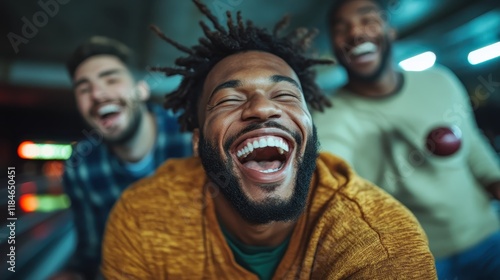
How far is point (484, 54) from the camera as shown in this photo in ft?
4.37

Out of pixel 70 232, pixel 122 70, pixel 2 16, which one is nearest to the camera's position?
pixel 122 70

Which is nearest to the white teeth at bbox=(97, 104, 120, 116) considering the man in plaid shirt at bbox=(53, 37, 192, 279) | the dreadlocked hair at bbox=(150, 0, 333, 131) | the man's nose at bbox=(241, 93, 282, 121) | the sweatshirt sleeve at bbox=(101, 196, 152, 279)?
the man in plaid shirt at bbox=(53, 37, 192, 279)

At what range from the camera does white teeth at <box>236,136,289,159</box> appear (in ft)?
2.41

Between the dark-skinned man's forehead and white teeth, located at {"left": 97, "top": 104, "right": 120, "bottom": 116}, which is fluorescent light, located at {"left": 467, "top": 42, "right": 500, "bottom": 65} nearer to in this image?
the dark-skinned man's forehead

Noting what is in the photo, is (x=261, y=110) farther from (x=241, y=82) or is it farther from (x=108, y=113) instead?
(x=108, y=113)

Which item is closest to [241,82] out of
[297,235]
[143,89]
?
[297,235]

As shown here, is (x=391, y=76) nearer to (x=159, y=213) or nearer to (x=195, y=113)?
(x=195, y=113)

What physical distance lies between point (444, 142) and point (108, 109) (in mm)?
1152

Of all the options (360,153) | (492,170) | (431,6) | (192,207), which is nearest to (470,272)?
(492,170)

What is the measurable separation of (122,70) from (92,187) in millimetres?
501

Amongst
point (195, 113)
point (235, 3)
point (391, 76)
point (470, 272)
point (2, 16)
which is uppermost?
point (2, 16)

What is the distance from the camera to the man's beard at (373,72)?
116 centimetres

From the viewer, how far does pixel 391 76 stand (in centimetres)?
119

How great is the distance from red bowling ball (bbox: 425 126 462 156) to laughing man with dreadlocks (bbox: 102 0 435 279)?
0.35 m
